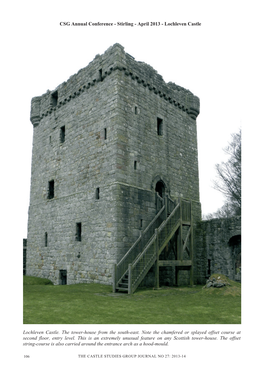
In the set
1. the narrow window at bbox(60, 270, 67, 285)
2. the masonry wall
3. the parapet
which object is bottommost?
the narrow window at bbox(60, 270, 67, 285)

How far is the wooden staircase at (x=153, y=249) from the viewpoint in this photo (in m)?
10.5

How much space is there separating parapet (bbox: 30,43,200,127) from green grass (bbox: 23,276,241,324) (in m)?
9.17

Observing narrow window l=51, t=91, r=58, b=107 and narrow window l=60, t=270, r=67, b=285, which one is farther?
narrow window l=51, t=91, r=58, b=107

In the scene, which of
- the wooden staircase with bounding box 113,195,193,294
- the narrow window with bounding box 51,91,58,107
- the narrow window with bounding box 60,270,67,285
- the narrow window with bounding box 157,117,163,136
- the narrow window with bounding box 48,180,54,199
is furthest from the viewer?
the narrow window with bounding box 51,91,58,107

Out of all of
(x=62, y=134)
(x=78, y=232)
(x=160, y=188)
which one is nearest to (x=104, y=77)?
(x=62, y=134)

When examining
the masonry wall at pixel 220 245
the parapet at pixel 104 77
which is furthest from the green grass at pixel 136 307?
the parapet at pixel 104 77

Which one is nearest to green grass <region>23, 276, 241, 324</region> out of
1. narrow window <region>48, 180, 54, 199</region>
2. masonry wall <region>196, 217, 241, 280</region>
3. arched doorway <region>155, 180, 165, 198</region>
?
masonry wall <region>196, 217, 241, 280</region>

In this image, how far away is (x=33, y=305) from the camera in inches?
299

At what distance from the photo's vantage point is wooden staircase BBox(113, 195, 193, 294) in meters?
10.5

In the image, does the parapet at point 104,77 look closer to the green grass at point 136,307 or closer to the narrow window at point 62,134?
the narrow window at point 62,134

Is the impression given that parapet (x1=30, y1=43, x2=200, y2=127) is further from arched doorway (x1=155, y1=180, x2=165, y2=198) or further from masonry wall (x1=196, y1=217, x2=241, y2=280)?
masonry wall (x1=196, y1=217, x2=241, y2=280)

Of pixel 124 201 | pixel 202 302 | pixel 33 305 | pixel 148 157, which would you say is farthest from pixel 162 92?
pixel 33 305

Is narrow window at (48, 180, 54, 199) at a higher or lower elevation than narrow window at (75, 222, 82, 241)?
higher

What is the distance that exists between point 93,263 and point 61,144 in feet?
→ 21.8
